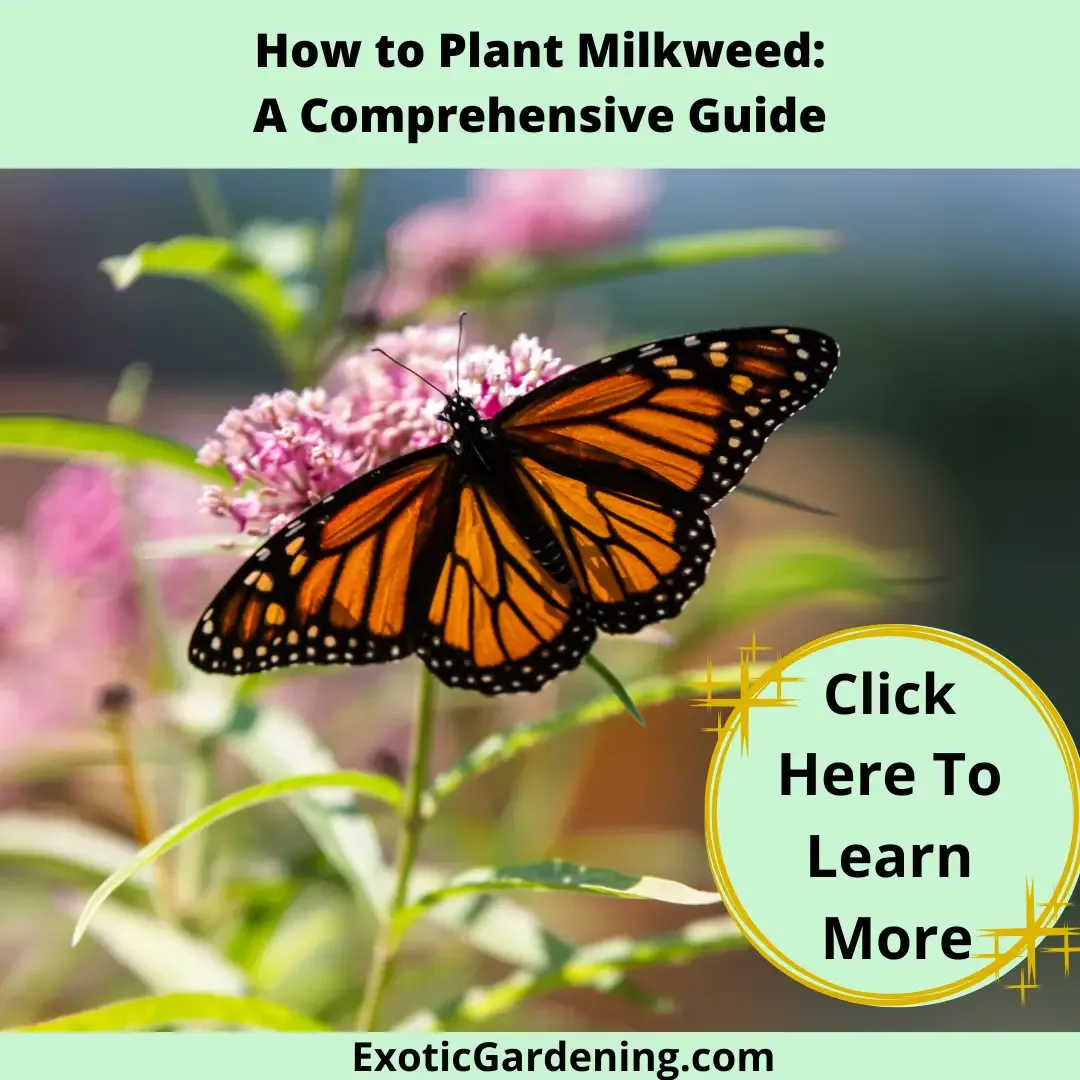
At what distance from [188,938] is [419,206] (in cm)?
73

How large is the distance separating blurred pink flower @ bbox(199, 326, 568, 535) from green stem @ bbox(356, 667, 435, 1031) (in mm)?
129

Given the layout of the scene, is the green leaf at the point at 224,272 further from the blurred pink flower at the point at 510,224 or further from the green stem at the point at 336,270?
the blurred pink flower at the point at 510,224

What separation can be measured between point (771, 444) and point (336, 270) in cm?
143

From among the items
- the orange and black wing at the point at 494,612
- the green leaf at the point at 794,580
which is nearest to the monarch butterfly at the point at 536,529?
the orange and black wing at the point at 494,612

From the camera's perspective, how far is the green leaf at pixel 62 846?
84cm

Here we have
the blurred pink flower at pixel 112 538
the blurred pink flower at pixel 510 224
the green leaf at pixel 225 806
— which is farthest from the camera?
the blurred pink flower at pixel 510 224

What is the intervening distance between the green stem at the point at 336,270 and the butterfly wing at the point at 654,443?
245 mm

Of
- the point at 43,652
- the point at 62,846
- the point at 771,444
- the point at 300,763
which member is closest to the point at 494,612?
the point at 300,763

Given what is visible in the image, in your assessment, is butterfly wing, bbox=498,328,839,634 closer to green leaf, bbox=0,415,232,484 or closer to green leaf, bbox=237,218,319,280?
green leaf, bbox=0,415,232,484

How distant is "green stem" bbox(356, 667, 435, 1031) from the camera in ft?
2.23

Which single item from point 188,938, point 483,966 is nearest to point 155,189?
point 483,966
